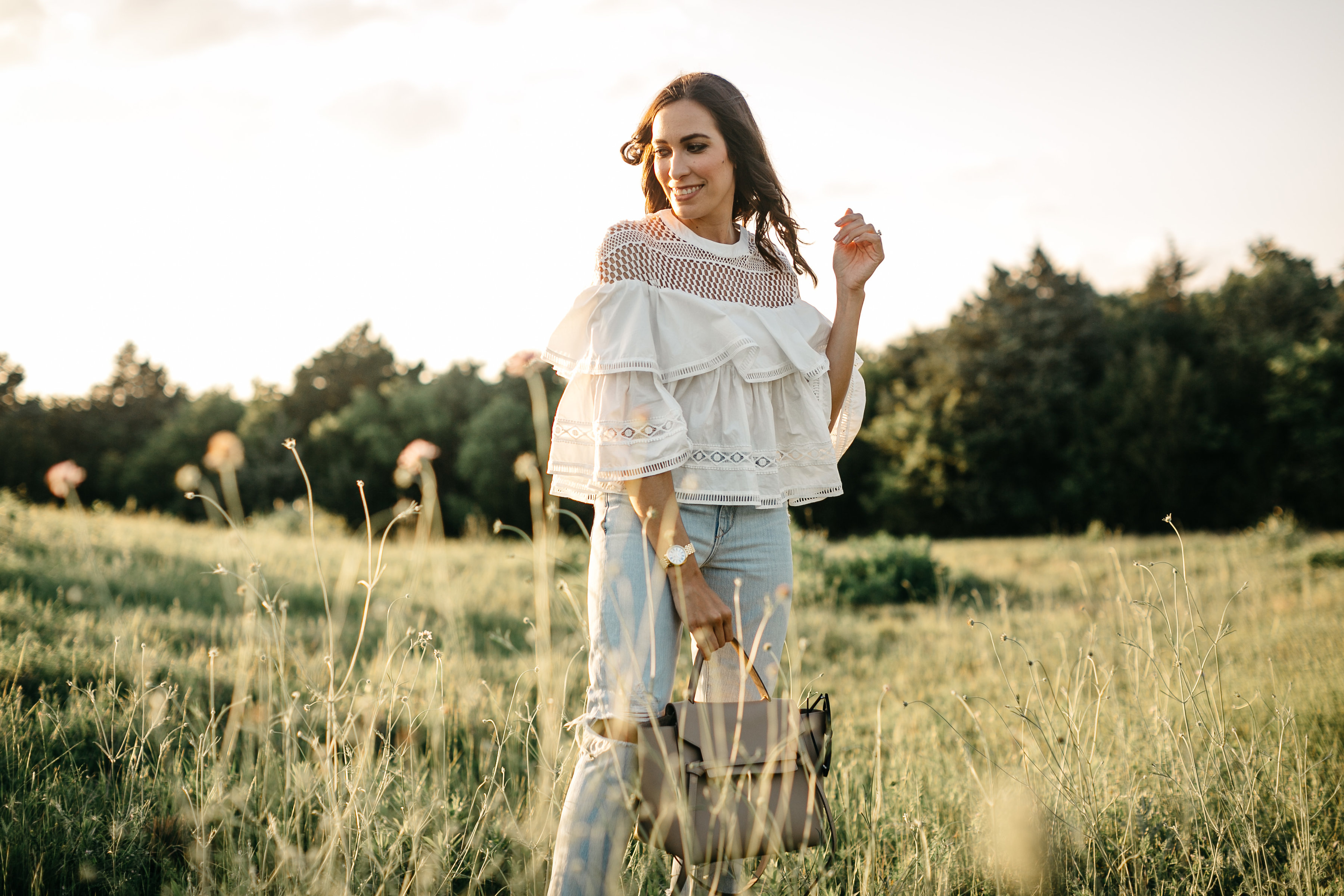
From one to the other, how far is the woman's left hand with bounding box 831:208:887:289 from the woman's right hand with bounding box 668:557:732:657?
936 millimetres

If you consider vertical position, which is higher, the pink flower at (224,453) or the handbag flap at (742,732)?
the pink flower at (224,453)

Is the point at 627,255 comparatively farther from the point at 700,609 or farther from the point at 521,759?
the point at 521,759

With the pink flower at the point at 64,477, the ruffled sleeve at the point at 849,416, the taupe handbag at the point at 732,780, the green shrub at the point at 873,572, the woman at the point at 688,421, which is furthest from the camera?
the green shrub at the point at 873,572

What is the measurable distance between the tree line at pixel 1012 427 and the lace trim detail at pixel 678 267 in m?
21.5

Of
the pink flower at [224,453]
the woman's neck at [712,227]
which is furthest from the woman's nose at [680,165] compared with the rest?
the pink flower at [224,453]

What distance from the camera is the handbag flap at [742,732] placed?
5.04 feet

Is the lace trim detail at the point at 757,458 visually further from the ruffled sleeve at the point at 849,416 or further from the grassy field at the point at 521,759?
the grassy field at the point at 521,759

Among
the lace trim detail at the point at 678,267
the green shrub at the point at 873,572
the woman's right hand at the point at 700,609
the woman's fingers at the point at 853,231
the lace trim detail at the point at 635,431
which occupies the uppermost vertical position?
the woman's fingers at the point at 853,231

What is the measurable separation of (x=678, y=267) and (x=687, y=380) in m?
0.29

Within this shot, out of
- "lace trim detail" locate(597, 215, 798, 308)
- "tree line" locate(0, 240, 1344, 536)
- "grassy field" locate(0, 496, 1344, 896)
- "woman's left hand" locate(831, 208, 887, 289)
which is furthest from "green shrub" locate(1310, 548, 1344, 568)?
"tree line" locate(0, 240, 1344, 536)

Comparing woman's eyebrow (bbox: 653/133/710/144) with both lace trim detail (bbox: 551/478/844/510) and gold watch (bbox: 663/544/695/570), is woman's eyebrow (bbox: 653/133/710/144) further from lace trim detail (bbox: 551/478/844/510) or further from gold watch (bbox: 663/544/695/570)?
gold watch (bbox: 663/544/695/570)

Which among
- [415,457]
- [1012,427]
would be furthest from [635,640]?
[1012,427]

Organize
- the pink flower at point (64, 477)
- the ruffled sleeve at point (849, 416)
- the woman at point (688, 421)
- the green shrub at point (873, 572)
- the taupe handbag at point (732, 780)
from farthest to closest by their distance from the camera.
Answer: the green shrub at point (873, 572) < the ruffled sleeve at point (849, 416) < the pink flower at point (64, 477) < the woman at point (688, 421) < the taupe handbag at point (732, 780)

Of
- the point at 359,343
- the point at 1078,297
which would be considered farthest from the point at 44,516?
the point at 359,343
